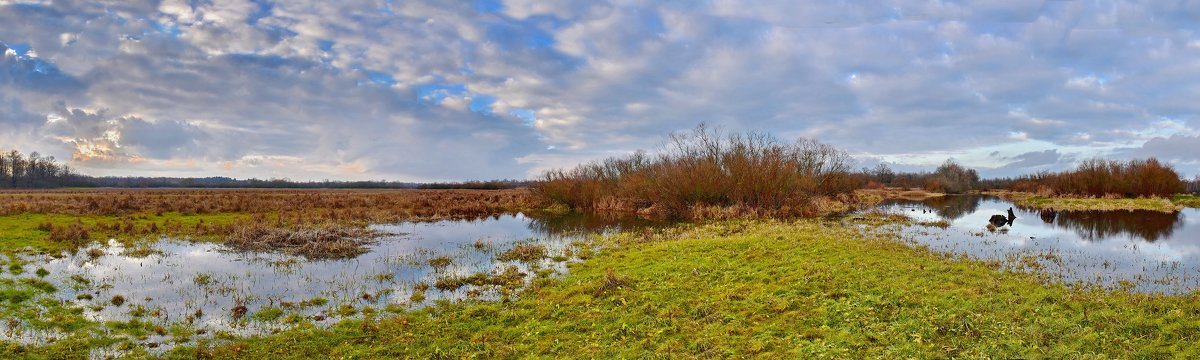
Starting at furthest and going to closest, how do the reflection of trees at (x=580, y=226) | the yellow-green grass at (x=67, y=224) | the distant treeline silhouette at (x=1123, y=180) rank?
1. the distant treeline silhouette at (x=1123, y=180)
2. the reflection of trees at (x=580, y=226)
3. the yellow-green grass at (x=67, y=224)

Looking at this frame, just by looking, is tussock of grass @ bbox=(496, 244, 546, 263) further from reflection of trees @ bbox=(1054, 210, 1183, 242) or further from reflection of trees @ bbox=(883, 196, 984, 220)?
reflection of trees @ bbox=(883, 196, 984, 220)

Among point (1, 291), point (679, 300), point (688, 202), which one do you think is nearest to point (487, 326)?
point (679, 300)

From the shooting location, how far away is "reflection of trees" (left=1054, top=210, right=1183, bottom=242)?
79.8ft

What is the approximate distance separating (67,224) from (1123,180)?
8290 centimetres

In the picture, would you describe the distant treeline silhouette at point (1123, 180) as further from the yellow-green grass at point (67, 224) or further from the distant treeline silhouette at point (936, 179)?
the yellow-green grass at point (67, 224)

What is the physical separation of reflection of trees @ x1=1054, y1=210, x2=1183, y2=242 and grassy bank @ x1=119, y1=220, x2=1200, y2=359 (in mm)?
17760

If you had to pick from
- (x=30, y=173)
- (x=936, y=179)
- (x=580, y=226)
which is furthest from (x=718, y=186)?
(x=30, y=173)

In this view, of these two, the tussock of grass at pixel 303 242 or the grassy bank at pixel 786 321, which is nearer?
the grassy bank at pixel 786 321

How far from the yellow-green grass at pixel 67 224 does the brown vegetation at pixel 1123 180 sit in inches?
3024

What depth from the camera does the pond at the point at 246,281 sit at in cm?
1055

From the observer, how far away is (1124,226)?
28.4m

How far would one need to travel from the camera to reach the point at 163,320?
1029cm

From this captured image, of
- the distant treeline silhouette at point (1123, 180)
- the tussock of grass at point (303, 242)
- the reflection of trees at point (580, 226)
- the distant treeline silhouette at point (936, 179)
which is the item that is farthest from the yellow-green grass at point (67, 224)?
the distant treeline silhouette at point (936, 179)

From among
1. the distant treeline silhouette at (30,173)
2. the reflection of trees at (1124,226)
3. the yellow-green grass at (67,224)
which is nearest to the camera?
the yellow-green grass at (67,224)
